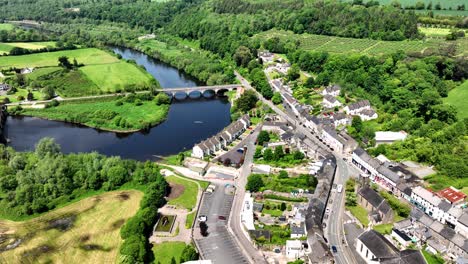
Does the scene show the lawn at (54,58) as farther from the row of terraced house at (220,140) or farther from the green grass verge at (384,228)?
the green grass verge at (384,228)

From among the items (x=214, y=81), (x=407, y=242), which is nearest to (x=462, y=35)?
(x=214, y=81)

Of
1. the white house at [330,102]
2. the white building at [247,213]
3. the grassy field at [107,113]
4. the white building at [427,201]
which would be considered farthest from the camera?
the white house at [330,102]

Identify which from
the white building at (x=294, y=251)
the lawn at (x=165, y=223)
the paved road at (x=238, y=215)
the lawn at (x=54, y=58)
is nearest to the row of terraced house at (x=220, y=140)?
the paved road at (x=238, y=215)

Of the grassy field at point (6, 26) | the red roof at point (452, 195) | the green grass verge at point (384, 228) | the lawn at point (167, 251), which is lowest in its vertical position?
the green grass verge at point (384, 228)

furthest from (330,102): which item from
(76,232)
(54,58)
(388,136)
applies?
(54,58)

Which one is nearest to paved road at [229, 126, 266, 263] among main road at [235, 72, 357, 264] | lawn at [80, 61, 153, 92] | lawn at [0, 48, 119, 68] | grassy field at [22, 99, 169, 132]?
main road at [235, 72, 357, 264]

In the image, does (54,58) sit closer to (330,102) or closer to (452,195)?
(330,102)
